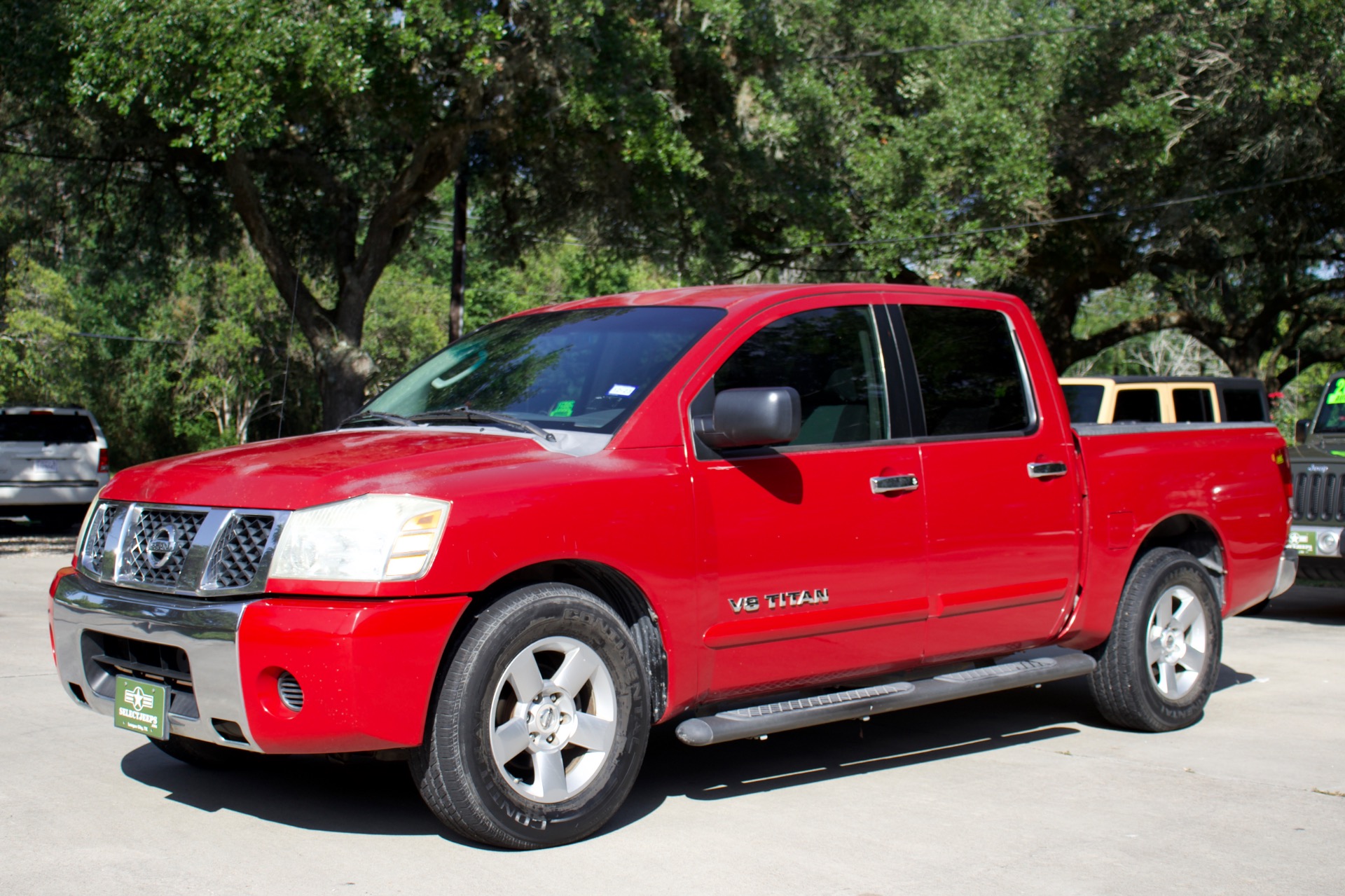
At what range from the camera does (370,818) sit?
189 inches

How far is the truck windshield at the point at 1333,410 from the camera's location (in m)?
12.2

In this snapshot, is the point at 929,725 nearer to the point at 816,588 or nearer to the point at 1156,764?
the point at 1156,764

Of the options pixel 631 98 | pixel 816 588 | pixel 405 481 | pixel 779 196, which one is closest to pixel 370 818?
pixel 405 481

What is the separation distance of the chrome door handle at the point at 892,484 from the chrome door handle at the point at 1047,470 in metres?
0.70

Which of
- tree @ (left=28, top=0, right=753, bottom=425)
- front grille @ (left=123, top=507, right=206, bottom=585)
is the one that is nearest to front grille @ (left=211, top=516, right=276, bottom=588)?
front grille @ (left=123, top=507, right=206, bottom=585)

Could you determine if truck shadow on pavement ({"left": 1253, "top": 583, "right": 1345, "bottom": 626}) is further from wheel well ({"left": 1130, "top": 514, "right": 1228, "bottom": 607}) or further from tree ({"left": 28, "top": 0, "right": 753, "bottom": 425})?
tree ({"left": 28, "top": 0, "right": 753, "bottom": 425})

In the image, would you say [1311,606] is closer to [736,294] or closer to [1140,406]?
[1140,406]

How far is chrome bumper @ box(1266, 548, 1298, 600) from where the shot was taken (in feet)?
23.5

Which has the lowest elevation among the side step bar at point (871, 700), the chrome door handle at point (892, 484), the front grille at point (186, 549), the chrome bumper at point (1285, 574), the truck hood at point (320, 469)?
the side step bar at point (871, 700)

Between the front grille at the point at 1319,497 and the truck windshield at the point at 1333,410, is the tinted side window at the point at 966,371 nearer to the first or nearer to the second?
the front grille at the point at 1319,497

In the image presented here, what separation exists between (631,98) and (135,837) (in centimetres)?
1450

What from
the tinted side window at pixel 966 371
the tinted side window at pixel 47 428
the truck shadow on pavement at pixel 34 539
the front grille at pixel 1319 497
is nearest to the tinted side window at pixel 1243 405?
the front grille at pixel 1319 497

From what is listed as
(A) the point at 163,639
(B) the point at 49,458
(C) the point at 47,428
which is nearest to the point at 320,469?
(A) the point at 163,639

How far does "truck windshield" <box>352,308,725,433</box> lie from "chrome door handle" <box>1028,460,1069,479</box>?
1613 millimetres
